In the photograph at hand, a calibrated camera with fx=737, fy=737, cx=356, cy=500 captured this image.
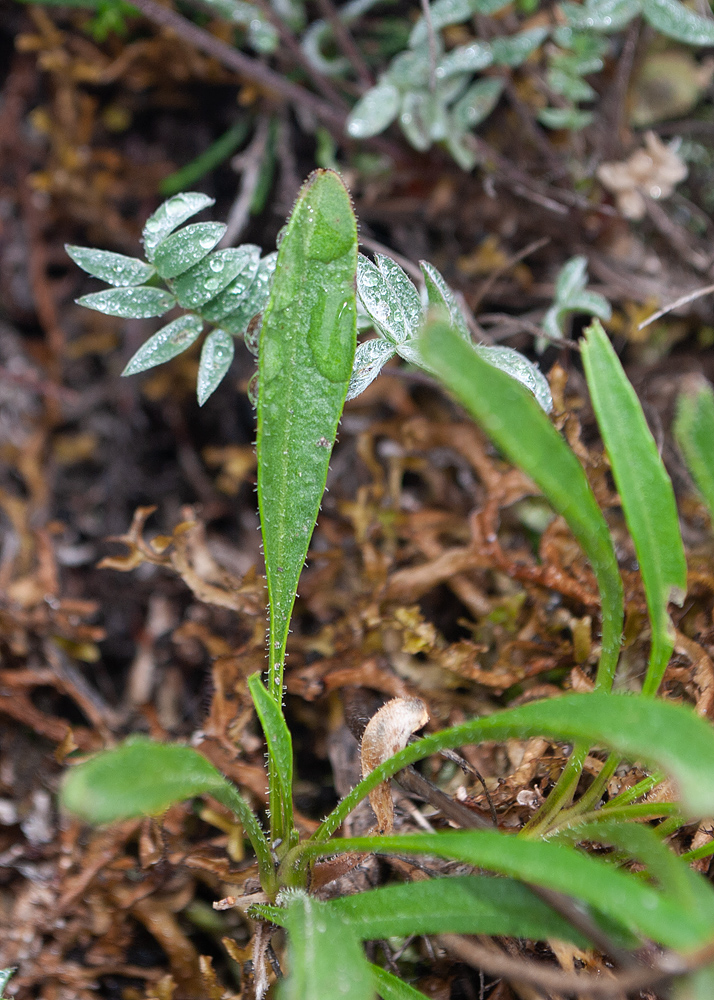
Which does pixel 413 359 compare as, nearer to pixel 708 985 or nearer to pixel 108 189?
pixel 708 985

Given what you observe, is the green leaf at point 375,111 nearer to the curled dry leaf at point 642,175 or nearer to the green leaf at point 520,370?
the curled dry leaf at point 642,175

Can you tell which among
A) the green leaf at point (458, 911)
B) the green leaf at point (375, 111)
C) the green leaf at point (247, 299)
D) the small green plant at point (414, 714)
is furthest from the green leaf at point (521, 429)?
the green leaf at point (375, 111)

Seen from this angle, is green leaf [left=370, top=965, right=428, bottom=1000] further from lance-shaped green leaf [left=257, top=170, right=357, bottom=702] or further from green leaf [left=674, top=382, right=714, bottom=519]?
green leaf [left=674, top=382, right=714, bottom=519]

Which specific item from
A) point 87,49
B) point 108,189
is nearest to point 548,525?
point 108,189

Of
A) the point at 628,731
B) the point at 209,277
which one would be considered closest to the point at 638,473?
the point at 628,731

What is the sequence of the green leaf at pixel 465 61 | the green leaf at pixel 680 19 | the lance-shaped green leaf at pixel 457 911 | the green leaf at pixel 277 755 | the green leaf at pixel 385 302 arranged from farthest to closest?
the green leaf at pixel 465 61 → the green leaf at pixel 680 19 → the green leaf at pixel 385 302 → the green leaf at pixel 277 755 → the lance-shaped green leaf at pixel 457 911

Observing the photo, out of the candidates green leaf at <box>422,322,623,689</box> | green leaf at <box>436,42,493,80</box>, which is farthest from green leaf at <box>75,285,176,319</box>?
green leaf at <box>436,42,493,80</box>
